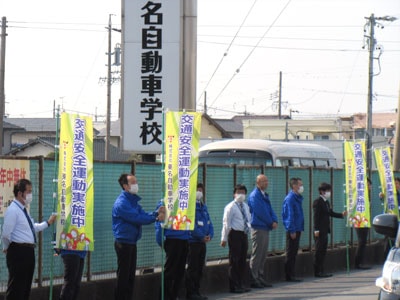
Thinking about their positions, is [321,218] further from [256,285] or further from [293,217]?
[256,285]

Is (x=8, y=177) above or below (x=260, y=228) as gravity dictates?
above

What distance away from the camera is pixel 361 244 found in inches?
862

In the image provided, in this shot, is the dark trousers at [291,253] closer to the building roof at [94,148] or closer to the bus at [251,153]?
the bus at [251,153]

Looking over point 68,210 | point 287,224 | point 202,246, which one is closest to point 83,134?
point 68,210

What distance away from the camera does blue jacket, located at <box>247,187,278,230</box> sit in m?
17.4

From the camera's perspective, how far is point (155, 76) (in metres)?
17.0

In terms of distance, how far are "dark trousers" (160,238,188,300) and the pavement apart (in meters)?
1.82

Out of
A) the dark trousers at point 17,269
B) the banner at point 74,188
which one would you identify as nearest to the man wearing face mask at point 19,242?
the dark trousers at point 17,269

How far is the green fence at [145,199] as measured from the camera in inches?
504

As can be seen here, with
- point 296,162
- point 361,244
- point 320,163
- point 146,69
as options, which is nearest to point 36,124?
point 320,163

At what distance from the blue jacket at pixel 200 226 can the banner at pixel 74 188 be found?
3.37 metres

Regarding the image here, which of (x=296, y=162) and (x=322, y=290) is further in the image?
(x=296, y=162)

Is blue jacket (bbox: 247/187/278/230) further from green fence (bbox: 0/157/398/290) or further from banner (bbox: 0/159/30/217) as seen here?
banner (bbox: 0/159/30/217)

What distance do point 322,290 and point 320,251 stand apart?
104 inches
